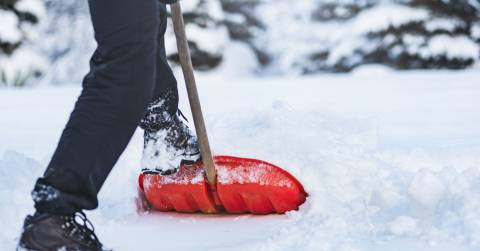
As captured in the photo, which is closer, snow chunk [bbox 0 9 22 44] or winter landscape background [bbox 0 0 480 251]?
winter landscape background [bbox 0 0 480 251]

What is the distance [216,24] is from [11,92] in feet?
22.4

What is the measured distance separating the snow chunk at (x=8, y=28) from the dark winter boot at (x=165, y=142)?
8255mm

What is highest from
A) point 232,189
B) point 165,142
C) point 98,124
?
point 98,124

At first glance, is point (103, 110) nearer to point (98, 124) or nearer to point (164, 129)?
point (98, 124)

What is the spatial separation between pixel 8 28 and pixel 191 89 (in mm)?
8410

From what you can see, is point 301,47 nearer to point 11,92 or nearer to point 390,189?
point 11,92

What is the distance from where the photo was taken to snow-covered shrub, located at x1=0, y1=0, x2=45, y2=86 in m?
9.52

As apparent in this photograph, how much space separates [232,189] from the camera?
1.96 metres

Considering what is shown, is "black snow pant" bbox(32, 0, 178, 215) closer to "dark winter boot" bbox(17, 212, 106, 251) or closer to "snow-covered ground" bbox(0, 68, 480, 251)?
"dark winter boot" bbox(17, 212, 106, 251)

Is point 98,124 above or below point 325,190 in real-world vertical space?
above

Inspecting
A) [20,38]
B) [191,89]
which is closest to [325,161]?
[191,89]

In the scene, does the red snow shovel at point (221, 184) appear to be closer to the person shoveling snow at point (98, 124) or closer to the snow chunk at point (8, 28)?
the person shoveling snow at point (98, 124)

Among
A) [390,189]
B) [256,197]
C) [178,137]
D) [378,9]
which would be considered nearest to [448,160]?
[390,189]

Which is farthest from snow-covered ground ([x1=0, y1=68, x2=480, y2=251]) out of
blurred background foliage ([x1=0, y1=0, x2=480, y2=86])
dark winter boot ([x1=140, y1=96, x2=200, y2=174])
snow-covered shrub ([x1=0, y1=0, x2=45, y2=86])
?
blurred background foliage ([x1=0, y1=0, x2=480, y2=86])
